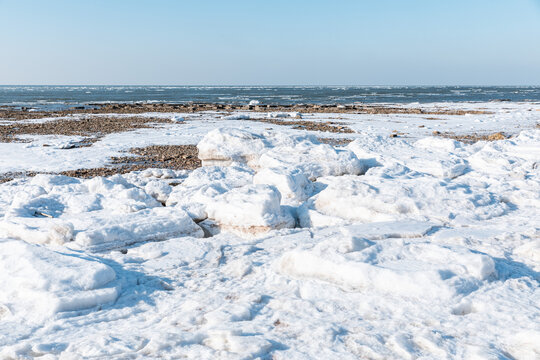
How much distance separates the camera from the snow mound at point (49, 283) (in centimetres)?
350

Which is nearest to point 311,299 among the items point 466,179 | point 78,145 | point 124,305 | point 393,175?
point 124,305

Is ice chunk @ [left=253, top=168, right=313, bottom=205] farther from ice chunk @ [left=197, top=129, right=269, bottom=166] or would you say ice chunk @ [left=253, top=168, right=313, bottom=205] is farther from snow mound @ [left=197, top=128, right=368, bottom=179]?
ice chunk @ [left=197, top=129, right=269, bottom=166]

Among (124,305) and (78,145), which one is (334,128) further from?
(124,305)

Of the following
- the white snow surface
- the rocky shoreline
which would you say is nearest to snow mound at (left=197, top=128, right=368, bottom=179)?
the white snow surface

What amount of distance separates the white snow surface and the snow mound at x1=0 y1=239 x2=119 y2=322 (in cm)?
1

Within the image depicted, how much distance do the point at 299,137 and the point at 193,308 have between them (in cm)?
678

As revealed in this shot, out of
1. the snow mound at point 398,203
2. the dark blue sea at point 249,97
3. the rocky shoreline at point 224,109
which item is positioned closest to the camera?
the snow mound at point 398,203

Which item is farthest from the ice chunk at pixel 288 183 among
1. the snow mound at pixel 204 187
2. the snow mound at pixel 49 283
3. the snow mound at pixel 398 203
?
the snow mound at pixel 49 283

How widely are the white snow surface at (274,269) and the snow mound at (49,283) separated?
0.01 meters

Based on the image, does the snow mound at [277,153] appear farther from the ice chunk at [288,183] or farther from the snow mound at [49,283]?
the snow mound at [49,283]

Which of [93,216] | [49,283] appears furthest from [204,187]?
[49,283]

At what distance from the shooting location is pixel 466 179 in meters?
7.78

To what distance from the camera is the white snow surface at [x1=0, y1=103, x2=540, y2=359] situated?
10.1 feet

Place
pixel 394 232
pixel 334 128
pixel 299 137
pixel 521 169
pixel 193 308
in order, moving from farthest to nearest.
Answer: pixel 334 128 < pixel 299 137 < pixel 521 169 < pixel 394 232 < pixel 193 308
